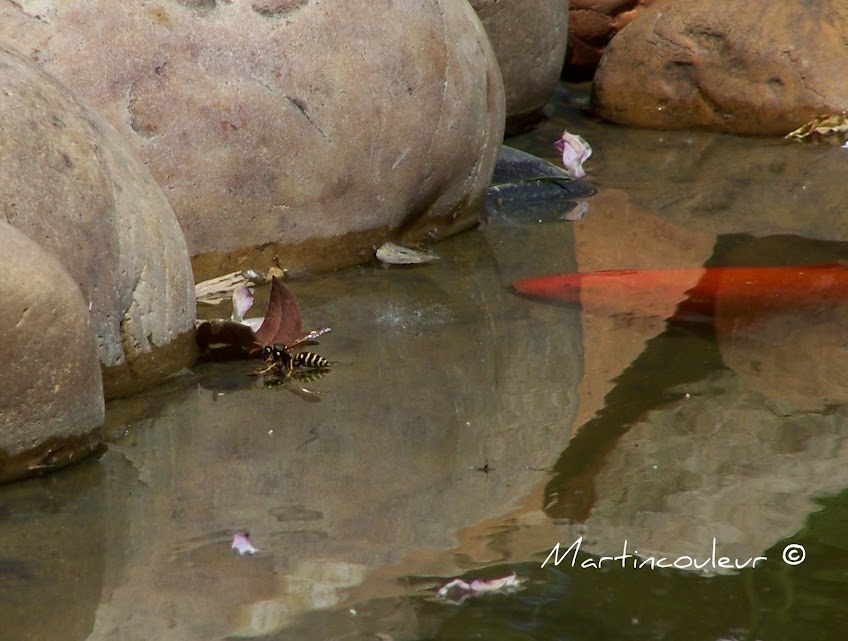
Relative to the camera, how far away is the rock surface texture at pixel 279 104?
4605 millimetres

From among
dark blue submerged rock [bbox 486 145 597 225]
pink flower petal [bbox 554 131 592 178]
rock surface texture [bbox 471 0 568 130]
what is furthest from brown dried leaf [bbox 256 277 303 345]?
rock surface texture [bbox 471 0 568 130]

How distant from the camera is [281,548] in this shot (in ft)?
9.81

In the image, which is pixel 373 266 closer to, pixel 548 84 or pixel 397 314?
pixel 397 314

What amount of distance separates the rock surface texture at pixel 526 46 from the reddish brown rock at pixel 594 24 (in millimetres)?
983

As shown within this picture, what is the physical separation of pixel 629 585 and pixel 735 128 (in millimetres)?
5431

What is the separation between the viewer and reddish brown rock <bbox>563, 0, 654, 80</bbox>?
344 inches

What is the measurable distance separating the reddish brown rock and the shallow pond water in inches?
157

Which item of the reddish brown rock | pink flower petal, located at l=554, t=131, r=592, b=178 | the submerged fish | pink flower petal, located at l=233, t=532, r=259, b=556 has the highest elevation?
pink flower petal, located at l=233, t=532, r=259, b=556

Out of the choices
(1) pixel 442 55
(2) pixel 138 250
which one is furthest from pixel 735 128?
(2) pixel 138 250

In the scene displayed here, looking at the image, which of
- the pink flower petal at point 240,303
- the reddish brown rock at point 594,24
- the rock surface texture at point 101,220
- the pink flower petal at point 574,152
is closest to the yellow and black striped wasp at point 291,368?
the rock surface texture at point 101,220

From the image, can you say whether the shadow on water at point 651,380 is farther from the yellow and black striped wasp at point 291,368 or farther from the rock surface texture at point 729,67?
the rock surface texture at point 729,67

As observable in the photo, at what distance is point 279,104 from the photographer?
4871 mm

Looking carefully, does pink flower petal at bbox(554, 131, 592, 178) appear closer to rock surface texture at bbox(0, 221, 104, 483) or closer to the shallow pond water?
the shallow pond water

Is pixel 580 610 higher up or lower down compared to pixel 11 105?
lower down
